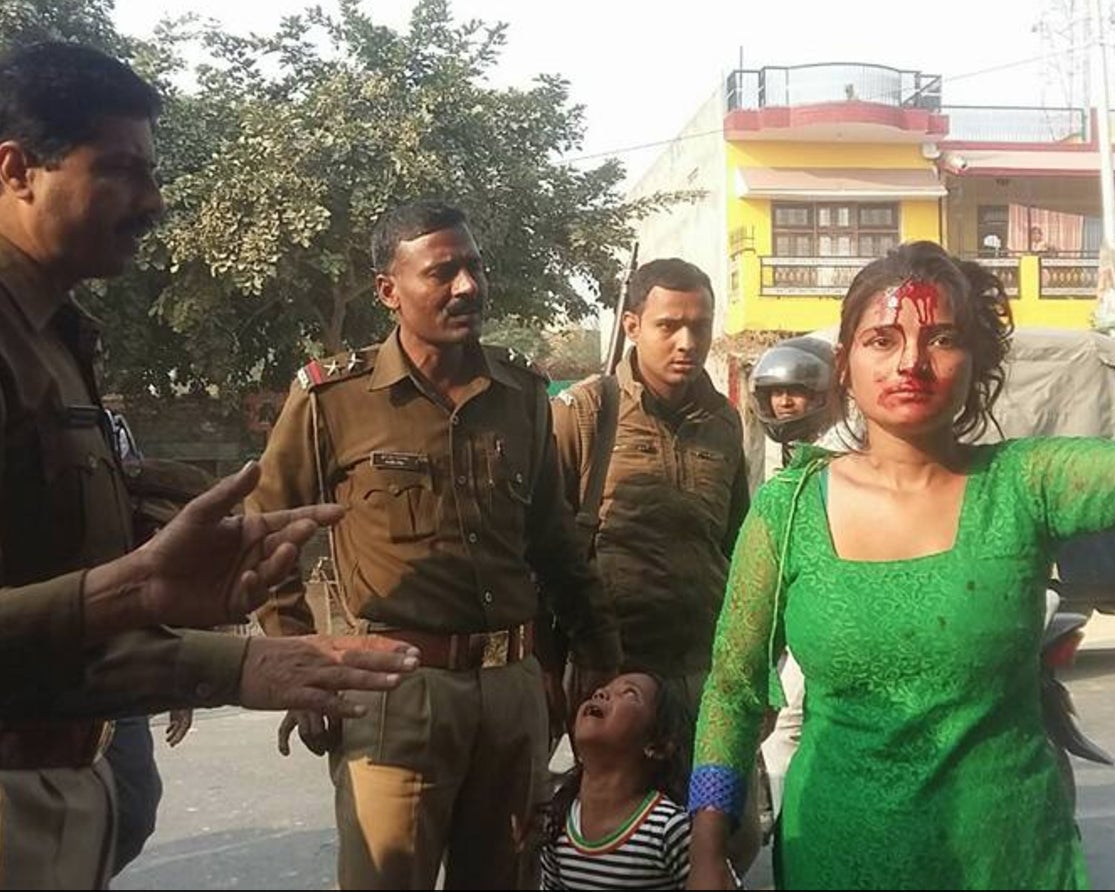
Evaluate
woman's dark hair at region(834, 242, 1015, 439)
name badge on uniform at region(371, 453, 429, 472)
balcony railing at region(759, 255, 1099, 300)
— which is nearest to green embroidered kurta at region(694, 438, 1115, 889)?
woman's dark hair at region(834, 242, 1015, 439)

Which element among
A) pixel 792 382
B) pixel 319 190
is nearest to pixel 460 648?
pixel 792 382

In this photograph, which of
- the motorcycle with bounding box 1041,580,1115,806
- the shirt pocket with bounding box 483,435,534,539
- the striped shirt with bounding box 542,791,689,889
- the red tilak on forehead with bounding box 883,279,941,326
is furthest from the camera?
the motorcycle with bounding box 1041,580,1115,806

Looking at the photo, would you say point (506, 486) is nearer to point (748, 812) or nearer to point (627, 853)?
point (627, 853)

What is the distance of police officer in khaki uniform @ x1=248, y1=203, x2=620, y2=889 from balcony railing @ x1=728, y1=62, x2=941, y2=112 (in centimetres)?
1659

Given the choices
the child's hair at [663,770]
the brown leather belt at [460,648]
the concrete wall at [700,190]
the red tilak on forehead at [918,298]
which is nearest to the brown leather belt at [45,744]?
the brown leather belt at [460,648]

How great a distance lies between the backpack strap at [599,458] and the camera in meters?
3.24

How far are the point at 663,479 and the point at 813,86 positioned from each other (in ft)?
54.8

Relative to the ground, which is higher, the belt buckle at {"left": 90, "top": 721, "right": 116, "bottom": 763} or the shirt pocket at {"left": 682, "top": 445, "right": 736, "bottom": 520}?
the shirt pocket at {"left": 682, "top": 445, "right": 736, "bottom": 520}

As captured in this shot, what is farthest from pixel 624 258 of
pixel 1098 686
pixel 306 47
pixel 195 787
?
pixel 195 787

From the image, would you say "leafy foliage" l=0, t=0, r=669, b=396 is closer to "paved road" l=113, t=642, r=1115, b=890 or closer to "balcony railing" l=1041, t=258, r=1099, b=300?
"paved road" l=113, t=642, r=1115, b=890

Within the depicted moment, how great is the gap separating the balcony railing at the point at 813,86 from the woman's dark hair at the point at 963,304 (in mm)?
17366

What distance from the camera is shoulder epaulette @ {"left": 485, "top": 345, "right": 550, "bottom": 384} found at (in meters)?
2.85

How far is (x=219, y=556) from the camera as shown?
152 cm

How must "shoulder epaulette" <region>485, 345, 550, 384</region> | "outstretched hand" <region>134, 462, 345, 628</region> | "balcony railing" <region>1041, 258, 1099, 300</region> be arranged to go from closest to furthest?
"outstretched hand" <region>134, 462, 345, 628</region>
"shoulder epaulette" <region>485, 345, 550, 384</region>
"balcony railing" <region>1041, 258, 1099, 300</region>
